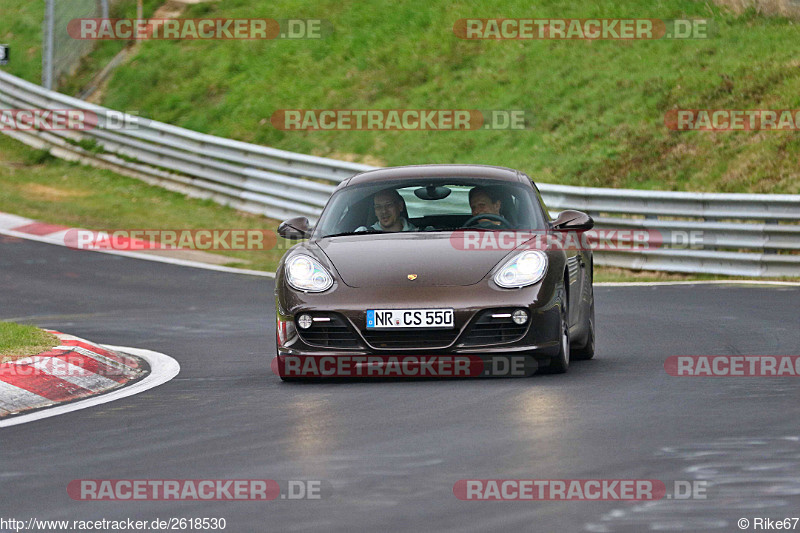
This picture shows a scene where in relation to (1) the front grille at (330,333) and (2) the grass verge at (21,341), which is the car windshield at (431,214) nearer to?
(1) the front grille at (330,333)

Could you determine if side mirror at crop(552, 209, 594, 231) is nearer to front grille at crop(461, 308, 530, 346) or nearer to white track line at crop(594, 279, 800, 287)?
front grille at crop(461, 308, 530, 346)

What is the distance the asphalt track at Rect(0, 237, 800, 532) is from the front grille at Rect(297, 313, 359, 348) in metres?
0.25

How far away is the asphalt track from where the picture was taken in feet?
16.9

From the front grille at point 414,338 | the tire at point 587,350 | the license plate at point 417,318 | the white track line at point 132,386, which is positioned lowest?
the white track line at point 132,386

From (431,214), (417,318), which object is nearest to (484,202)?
(431,214)

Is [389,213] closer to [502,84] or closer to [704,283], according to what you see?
[704,283]

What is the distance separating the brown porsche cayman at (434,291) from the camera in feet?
28.0

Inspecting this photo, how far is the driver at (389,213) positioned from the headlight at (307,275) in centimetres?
73

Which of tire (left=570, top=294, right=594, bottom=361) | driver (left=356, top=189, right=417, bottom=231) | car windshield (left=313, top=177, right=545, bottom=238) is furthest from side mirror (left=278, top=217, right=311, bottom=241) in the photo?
tire (left=570, top=294, right=594, bottom=361)

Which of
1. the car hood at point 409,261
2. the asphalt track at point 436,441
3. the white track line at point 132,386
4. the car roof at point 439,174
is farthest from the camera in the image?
the car roof at point 439,174

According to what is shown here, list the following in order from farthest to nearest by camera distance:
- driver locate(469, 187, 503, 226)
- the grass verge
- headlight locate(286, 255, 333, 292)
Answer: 1. driver locate(469, 187, 503, 226)
2. the grass verge
3. headlight locate(286, 255, 333, 292)

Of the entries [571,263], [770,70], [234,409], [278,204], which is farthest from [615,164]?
[234,409]

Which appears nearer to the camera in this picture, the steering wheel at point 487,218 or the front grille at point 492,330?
the front grille at point 492,330

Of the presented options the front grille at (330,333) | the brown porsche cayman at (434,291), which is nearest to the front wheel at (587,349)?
the brown porsche cayman at (434,291)
